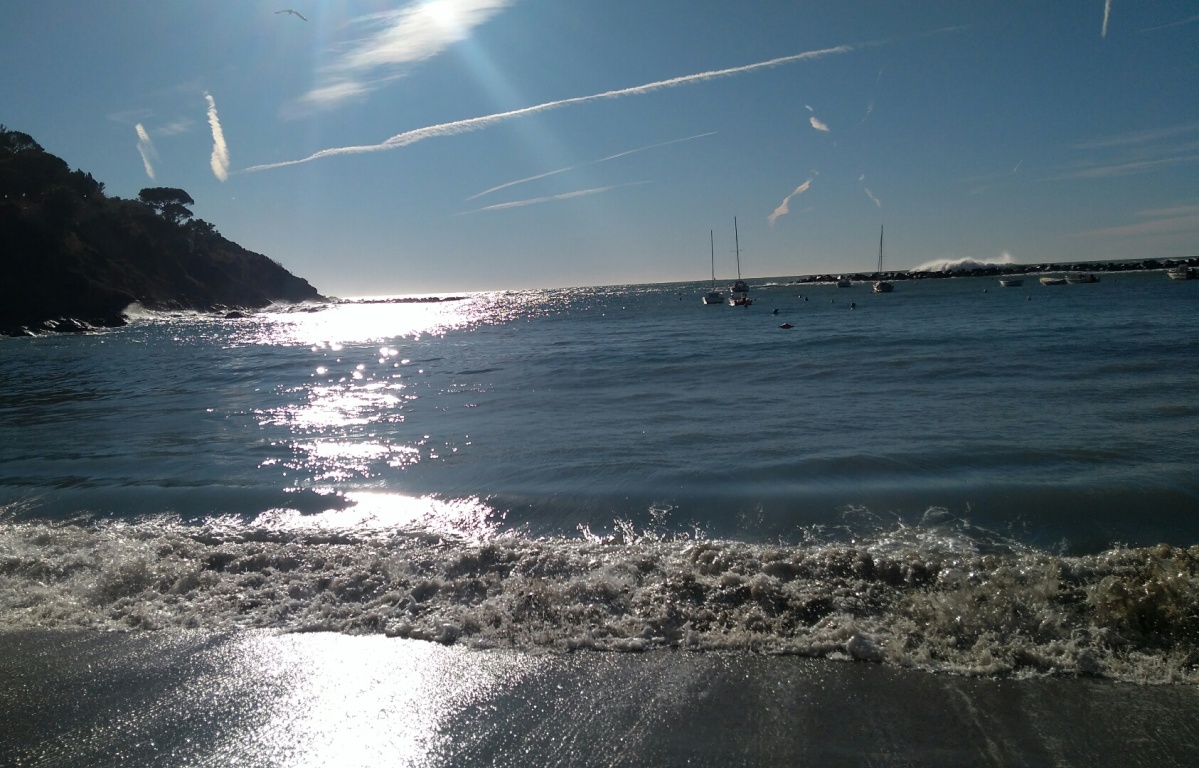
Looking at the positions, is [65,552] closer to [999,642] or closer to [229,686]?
Answer: [229,686]

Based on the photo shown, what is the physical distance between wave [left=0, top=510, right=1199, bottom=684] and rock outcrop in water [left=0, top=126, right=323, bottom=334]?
67.5 meters

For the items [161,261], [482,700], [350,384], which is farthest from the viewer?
[161,261]

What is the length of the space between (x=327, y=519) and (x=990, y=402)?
12.6 meters

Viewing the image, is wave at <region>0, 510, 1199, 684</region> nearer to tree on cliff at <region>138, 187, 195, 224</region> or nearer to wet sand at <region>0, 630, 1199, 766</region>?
wet sand at <region>0, 630, 1199, 766</region>

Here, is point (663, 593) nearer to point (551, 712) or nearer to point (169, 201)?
point (551, 712)

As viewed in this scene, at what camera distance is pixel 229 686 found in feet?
14.4

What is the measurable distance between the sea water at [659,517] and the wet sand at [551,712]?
0.94 ft

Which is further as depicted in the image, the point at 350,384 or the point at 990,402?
the point at 350,384

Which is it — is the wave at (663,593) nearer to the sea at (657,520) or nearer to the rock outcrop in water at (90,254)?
the sea at (657,520)

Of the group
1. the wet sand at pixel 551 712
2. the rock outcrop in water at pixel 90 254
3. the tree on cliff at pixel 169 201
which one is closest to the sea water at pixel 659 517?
the wet sand at pixel 551 712

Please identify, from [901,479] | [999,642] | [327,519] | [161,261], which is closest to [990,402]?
[901,479]

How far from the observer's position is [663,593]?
211 inches

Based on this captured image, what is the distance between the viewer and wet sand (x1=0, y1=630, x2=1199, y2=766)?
141 inches

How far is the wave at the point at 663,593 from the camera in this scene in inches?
179
